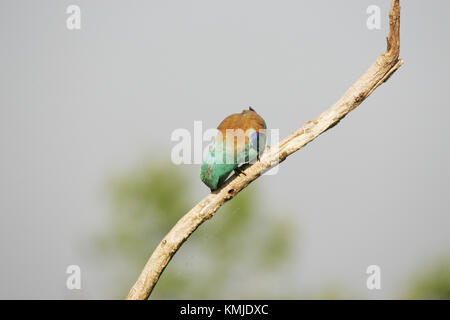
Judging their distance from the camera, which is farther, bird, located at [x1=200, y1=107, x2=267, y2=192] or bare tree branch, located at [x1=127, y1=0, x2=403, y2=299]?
bird, located at [x1=200, y1=107, x2=267, y2=192]

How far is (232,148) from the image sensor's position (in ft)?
20.2

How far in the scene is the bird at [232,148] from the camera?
6109mm

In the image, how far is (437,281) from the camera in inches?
606

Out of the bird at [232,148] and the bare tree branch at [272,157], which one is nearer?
the bare tree branch at [272,157]

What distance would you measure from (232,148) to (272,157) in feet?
1.55

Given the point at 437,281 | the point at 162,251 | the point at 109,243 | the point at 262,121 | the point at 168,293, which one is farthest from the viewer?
the point at 109,243

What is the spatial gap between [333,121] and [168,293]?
473 inches

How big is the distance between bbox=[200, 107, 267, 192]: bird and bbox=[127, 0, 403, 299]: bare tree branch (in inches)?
4.5

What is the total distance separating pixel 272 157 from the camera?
6078mm

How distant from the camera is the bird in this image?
6.11 m

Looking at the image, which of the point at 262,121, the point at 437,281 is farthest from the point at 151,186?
the point at 262,121

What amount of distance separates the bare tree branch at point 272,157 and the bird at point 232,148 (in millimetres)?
114

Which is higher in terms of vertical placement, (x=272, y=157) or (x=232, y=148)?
(x=232, y=148)

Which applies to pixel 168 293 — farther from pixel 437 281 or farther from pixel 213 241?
pixel 437 281
